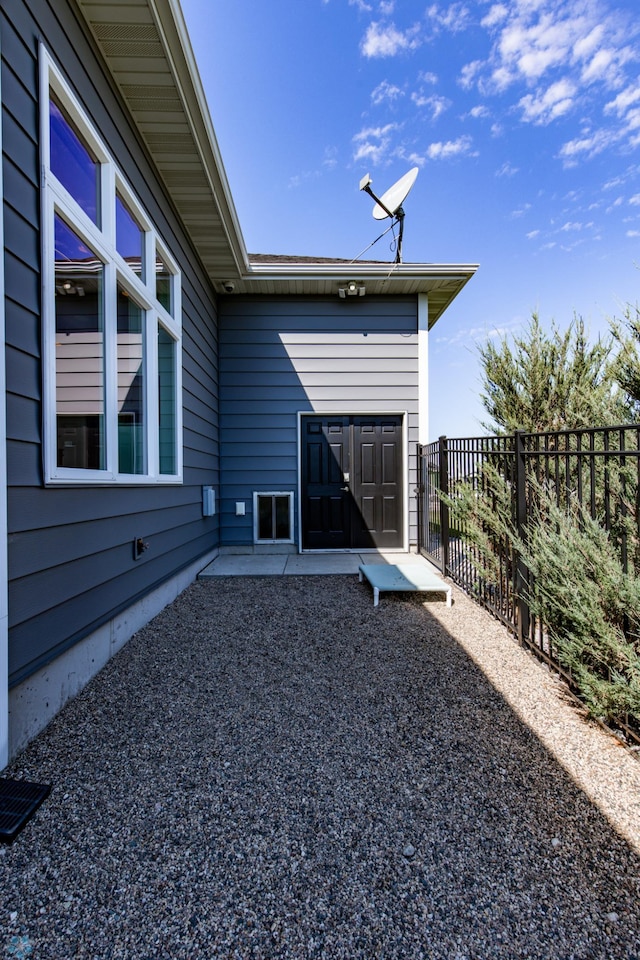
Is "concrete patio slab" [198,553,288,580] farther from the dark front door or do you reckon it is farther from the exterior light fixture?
the exterior light fixture

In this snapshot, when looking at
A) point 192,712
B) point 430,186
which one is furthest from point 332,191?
point 192,712

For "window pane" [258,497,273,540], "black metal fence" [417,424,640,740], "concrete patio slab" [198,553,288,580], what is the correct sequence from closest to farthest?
"black metal fence" [417,424,640,740], "concrete patio slab" [198,553,288,580], "window pane" [258,497,273,540]

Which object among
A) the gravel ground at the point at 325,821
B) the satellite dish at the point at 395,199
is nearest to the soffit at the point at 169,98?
the satellite dish at the point at 395,199

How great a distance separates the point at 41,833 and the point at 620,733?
220 cm

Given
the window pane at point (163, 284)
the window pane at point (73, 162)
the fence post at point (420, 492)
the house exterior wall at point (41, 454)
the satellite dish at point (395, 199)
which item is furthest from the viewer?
the fence post at point (420, 492)

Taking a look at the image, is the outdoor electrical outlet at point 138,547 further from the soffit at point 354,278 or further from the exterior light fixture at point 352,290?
the exterior light fixture at point 352,290

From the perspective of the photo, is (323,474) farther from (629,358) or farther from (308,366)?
(629,358)

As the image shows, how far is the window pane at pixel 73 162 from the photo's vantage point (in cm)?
219

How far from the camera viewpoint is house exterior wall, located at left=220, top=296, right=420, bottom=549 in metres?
5.82

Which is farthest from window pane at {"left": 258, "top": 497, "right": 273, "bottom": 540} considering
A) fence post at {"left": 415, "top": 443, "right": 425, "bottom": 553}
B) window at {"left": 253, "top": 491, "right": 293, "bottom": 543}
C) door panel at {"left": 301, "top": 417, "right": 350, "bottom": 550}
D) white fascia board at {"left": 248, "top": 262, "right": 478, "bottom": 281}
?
white fascia board at {"left": 248, "top": 262, "right": 478, "bottom": 281}

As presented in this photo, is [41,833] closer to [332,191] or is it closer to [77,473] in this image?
[77,473]

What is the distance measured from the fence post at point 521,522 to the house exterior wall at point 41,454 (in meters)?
2.55

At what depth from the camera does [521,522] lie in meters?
2.90

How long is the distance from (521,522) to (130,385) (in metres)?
2.79
